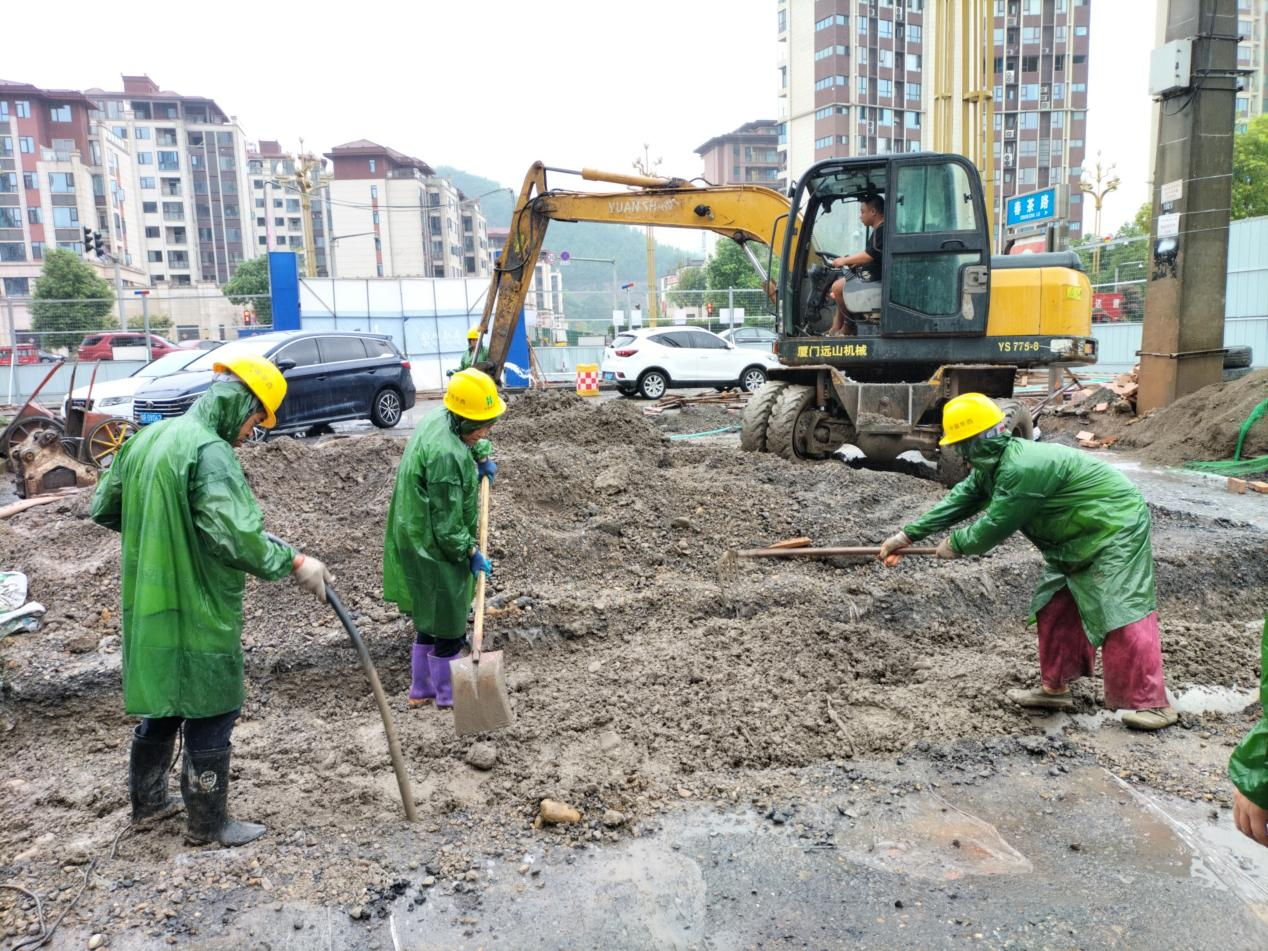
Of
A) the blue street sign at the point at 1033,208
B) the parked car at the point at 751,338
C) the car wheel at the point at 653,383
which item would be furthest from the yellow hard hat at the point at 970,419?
the parked car at the point at 751,338

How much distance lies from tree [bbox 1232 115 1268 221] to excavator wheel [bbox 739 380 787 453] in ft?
108

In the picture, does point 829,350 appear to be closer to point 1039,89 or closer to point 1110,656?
point 1110,656

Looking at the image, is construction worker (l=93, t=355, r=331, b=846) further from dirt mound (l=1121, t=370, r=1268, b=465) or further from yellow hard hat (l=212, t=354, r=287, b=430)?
dirt mound (l=1121, t=370, r=1268, b=465)

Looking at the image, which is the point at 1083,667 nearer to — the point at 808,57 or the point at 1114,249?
the point at 1114,249

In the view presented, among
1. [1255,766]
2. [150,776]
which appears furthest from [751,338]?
[1255,766]

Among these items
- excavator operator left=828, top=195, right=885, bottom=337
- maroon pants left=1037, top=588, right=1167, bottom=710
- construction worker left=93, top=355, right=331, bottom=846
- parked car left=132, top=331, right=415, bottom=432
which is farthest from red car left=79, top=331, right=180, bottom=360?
maroon pants left=1037, top=588, right=1167, bottom=710

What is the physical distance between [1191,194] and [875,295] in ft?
21.2

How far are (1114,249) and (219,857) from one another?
2671 cm

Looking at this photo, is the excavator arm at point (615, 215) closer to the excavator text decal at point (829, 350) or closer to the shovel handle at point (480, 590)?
the excavator text decal at point (829, 350)

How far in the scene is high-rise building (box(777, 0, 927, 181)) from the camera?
70375 millimetres

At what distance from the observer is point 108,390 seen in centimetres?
1258

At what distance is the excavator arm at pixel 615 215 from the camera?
988cm


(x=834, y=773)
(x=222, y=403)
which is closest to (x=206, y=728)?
(x=222, y=403)

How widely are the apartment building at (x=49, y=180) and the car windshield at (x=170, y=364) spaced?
62.5m
